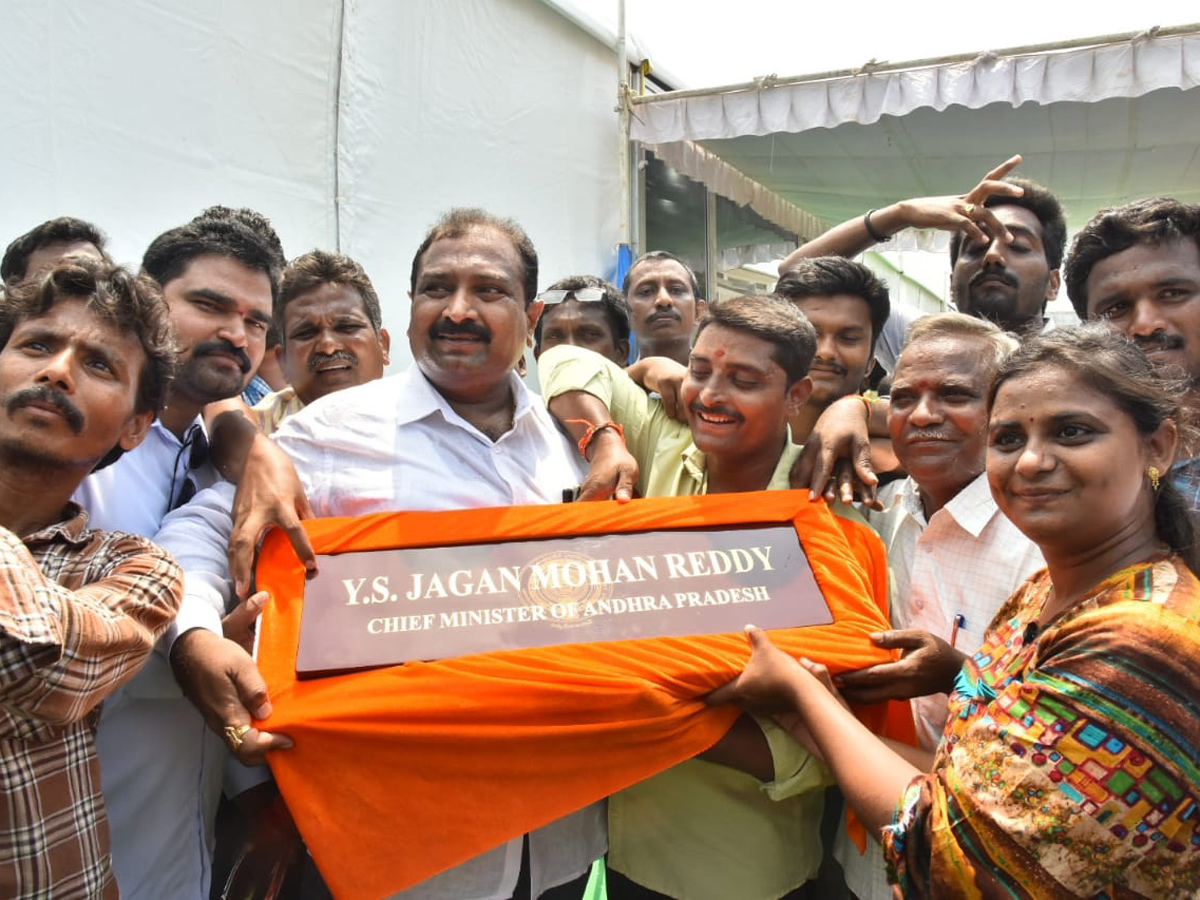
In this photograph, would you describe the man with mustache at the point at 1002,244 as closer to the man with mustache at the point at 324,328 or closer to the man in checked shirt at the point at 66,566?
the man with mustache at the point at 324,328

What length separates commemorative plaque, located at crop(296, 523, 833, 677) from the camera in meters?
1.77

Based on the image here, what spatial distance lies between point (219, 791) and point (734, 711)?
4.62 ft

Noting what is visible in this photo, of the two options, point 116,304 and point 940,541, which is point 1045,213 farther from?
point 116,304

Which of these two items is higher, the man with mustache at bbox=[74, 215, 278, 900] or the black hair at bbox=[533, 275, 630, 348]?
the black hair at bbox=[533, 275, 630, 348]

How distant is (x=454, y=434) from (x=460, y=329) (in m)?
0.33

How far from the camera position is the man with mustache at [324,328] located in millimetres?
3078

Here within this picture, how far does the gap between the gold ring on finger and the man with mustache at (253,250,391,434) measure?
172 cm

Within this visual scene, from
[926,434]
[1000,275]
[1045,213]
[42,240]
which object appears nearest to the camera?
[926,434]

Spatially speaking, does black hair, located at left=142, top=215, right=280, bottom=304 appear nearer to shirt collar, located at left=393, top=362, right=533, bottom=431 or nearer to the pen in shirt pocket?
shirt collar, located at left=393, top=362, right=533, bottom=431

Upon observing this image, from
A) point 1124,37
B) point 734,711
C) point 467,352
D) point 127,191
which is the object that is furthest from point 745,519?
point 1124,37

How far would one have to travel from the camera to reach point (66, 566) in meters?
1.62

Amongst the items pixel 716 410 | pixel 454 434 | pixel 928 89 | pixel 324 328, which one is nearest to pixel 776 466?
pixel 716 410

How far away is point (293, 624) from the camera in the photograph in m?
1.78

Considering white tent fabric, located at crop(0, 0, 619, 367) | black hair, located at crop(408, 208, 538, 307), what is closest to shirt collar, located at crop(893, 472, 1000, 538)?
black hair, located at crop(408, 208, 538, 307)
